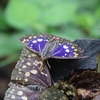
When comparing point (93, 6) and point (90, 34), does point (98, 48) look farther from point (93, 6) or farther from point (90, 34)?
point (93, 6)

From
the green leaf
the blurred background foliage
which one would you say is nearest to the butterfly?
the blurred background foliage

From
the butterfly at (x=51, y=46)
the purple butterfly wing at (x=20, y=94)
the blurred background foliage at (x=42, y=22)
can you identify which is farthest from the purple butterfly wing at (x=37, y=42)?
the blurred background foliage at (x=42, y=22)

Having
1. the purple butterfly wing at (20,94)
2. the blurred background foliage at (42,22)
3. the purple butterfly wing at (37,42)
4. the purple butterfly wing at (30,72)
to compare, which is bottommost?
the purple butterfly wing at (20,94)

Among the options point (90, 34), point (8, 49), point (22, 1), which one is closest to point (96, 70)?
point (90, 34)

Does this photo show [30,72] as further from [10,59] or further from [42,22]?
[10,59]

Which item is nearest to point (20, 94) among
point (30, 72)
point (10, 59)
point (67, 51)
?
point (30, 72)

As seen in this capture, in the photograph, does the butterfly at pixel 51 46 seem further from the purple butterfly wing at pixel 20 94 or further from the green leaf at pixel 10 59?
the green leaf at pixel 10 59
